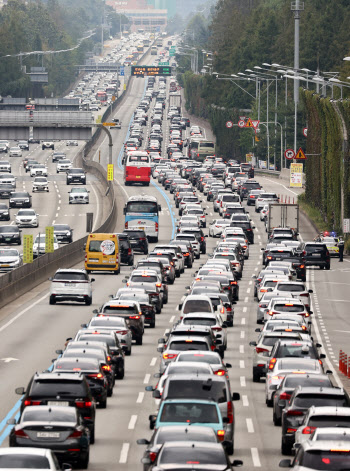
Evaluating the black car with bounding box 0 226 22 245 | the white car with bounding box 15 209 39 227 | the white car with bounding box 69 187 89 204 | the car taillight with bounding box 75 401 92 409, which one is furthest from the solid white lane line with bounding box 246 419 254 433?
the white car with bounding box 69 187 89 204

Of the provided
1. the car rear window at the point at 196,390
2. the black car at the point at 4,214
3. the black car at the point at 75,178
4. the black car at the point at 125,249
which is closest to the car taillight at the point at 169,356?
the car rear window at the point at 196,390

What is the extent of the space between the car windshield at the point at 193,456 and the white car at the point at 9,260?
50.6m

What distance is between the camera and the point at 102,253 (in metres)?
65.4

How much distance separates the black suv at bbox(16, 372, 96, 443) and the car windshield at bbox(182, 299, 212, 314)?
17.1 m

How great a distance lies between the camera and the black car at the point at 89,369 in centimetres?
2755

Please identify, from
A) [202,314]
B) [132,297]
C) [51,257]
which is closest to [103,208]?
[51,257]

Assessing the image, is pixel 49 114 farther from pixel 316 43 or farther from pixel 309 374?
pixel 309 374

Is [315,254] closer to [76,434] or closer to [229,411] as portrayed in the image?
[229,411]

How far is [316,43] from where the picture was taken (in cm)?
17350

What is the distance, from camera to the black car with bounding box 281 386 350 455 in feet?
77.8

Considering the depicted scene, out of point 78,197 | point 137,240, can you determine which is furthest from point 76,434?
point 78,197

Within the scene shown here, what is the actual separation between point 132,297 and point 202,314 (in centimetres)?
751

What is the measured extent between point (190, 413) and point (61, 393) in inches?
119

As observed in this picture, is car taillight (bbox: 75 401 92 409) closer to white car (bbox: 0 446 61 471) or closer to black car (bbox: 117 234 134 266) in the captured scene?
white car (bbox: 0 446 61 471)
